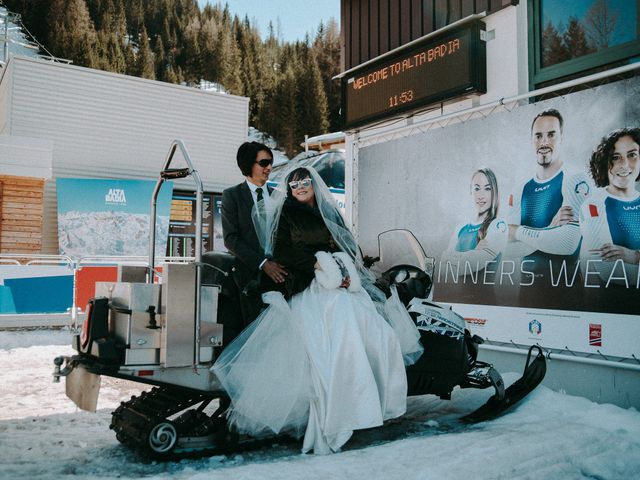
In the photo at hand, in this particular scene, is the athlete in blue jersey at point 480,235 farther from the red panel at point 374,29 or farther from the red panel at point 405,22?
the red panel at point 374,29

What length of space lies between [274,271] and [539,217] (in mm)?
2533

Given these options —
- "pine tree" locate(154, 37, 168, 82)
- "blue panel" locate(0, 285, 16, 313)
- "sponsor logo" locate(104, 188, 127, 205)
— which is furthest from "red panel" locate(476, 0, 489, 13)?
"pine tree" locate(154, 37, 168, 82)

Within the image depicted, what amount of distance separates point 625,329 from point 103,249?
1284cm

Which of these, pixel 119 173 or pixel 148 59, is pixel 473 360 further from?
pixel 148 59

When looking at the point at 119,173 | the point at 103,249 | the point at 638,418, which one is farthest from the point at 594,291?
the point at 119,173

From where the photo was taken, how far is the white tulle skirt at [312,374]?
3.31 metres

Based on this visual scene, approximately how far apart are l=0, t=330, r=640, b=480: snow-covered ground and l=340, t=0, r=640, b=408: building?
698 millimetres

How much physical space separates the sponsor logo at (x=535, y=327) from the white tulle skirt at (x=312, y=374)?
181 centimetres

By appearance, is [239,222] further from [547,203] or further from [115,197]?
[115,197]

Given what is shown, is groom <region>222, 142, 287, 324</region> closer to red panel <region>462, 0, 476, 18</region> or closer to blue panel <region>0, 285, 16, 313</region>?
red panel <region>462, 0, 476, 18</region>

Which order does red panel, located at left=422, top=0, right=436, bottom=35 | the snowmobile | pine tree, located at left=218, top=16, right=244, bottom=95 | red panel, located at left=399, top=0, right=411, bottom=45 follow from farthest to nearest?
pine tree, located at left=218, top=16, right=244, bottom=95 → red panel, located at left=399, top=0, right=411, bottom=45 → red panel, located at left=422, top=0, right=436, bottom=35 → the snowmobile

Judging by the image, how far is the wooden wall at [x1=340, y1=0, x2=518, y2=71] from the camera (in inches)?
231

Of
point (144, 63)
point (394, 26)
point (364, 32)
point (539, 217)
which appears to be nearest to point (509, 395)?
point (539, 217)

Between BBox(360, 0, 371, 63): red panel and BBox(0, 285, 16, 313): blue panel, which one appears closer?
BBox(360, 0, 371, 63): red panel
